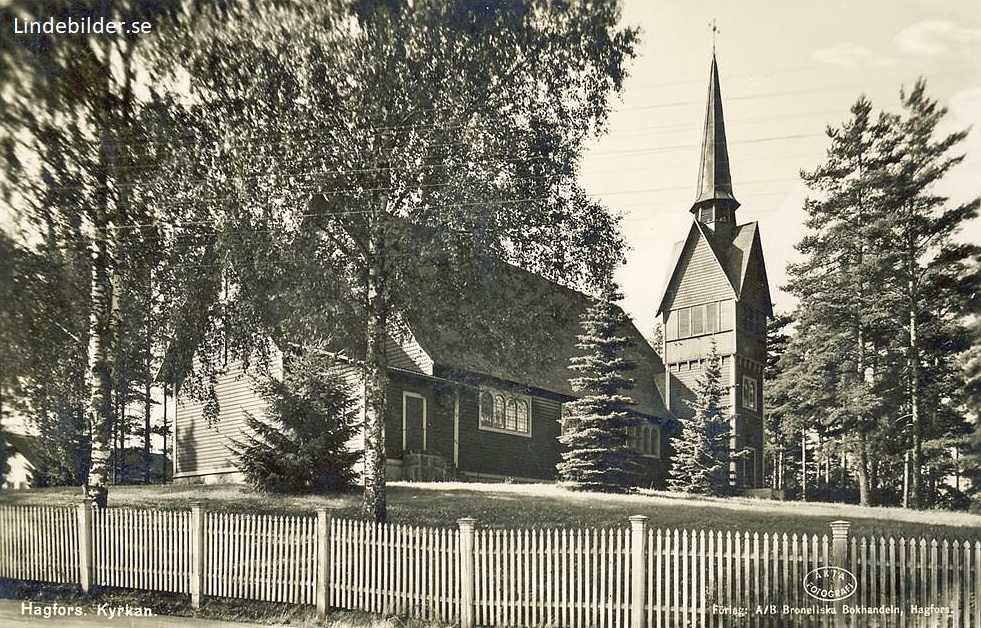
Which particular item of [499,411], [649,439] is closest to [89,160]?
[499,411]

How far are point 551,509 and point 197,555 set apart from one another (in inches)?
289

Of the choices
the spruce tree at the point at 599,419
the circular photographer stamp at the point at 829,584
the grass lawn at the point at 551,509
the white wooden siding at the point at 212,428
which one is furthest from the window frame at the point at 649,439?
the circular photographer stamp at the point at 829,584

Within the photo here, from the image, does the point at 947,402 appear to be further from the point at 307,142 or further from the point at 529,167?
the point at 307,142

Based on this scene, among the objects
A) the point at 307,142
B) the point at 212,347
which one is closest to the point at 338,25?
the point at 307,142

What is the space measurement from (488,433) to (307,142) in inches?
484

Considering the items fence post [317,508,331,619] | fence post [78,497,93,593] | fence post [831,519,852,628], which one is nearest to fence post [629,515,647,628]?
fence post [831,519,852,628]

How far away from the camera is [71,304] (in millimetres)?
14242

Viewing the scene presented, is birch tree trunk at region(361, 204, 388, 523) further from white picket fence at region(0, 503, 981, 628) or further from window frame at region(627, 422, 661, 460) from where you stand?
window frame at region(627, 422, 661, 460)

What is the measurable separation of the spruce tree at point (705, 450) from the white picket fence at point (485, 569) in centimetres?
1196

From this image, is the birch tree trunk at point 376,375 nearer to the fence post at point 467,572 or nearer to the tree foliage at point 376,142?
the tree foliage at point 376,142

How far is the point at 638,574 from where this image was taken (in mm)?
9789

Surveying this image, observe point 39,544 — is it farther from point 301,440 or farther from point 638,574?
point 638,574

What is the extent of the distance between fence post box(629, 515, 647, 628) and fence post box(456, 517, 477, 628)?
207 cm

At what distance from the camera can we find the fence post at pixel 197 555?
12.0 m
